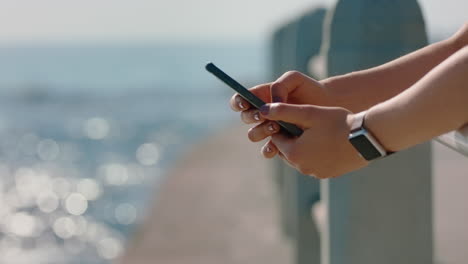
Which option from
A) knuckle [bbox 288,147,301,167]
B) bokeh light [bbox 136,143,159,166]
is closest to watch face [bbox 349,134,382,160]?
knuckle [bbox 288,147,301,167]

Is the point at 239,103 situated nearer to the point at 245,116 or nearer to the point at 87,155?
the point at 245,116

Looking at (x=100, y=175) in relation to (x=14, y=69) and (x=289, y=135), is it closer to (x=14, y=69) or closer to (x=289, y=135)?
(x=289, y=135)

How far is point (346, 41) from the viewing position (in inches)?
90.1

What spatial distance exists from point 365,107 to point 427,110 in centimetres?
48

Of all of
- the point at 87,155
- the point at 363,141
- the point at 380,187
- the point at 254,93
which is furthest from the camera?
the point at 87,155

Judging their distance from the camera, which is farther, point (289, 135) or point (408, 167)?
point (408, 167)

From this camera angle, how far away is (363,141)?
4.89 ft

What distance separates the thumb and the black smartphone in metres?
0.02

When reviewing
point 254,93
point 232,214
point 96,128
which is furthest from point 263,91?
point 96,128

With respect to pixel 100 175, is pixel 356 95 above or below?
below

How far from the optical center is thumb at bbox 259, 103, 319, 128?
5.16ft

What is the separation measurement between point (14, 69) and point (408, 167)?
2368 inches

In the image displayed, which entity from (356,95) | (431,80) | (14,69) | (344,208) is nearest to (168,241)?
(344,208)

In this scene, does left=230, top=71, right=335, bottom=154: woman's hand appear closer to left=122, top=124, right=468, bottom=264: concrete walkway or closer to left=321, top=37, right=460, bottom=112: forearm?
left=321, top=37, right=460, bottom=112: forearm
